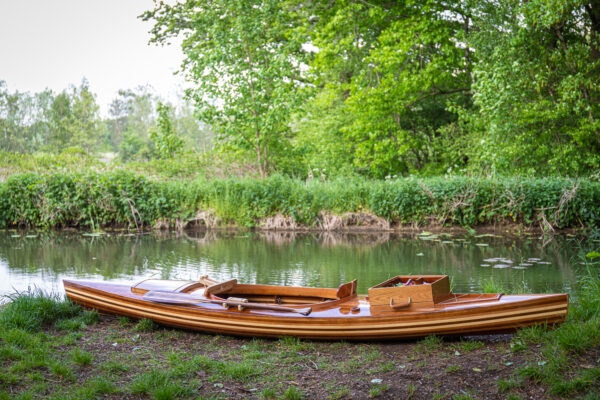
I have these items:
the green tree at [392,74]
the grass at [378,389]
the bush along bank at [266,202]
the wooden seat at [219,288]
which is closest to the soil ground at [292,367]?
the grass at [378,389]

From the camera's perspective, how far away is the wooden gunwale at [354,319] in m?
3.89

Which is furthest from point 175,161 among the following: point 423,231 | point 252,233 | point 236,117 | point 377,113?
point 423,231

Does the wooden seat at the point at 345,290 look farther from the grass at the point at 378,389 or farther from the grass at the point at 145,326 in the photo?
the grass at the point at 145,326

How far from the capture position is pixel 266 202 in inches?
540

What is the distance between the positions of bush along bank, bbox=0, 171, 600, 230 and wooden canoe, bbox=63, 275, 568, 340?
7.89 metres

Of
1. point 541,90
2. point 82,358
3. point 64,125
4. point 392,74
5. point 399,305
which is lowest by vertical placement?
point 82,358

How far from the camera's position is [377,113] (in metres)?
16.1

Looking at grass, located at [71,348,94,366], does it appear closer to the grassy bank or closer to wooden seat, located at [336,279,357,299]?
the grassy bank

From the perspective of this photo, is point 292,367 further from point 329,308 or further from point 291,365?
point 329,308

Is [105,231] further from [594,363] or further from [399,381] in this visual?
[594,363]

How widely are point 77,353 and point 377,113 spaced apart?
13.4 meters

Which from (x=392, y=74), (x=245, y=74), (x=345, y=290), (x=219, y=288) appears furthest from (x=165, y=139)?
(x=345, y=290)

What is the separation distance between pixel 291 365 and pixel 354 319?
25.5 inches

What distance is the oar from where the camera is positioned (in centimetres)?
443
